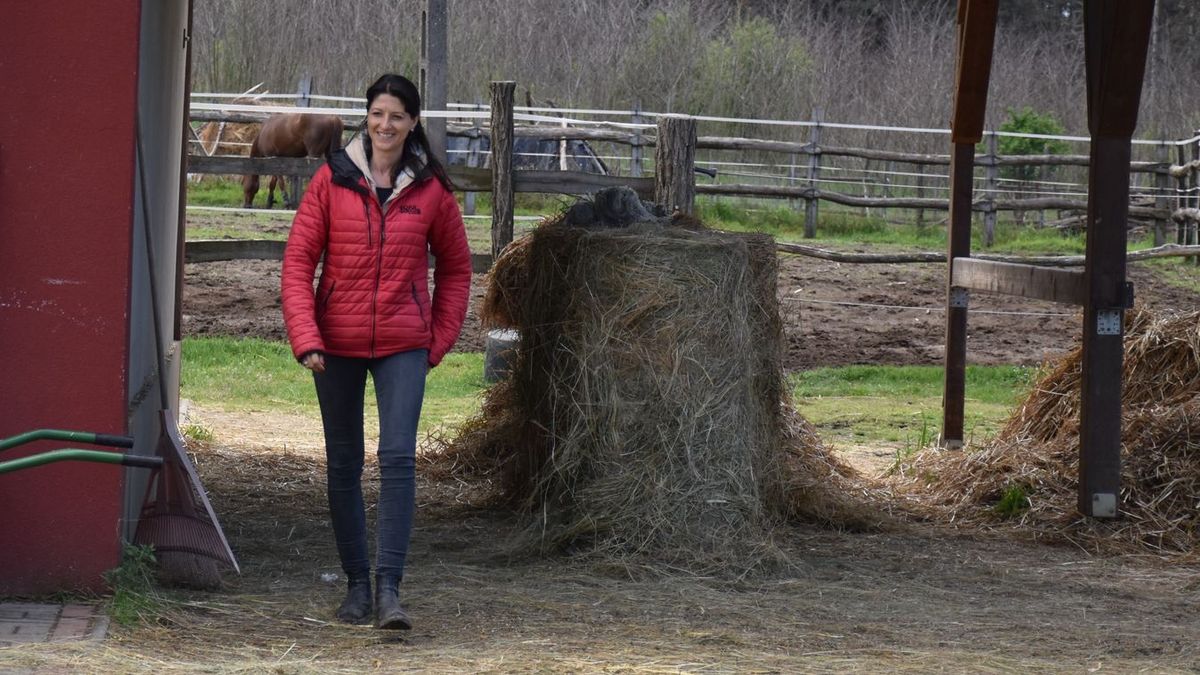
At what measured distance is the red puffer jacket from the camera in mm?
4578

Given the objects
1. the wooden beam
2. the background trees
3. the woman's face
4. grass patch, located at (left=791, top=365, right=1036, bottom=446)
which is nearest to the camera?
the woman's face

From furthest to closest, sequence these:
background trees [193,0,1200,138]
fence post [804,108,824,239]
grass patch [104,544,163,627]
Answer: background trees [193,0,1200,138]
fence post [804,108,824,239]
grass patch [104,544,163,627]

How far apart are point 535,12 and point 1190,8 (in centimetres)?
1908

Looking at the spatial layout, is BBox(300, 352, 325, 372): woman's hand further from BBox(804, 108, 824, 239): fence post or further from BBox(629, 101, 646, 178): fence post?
BBox(804, 108, 824, 239): fence post

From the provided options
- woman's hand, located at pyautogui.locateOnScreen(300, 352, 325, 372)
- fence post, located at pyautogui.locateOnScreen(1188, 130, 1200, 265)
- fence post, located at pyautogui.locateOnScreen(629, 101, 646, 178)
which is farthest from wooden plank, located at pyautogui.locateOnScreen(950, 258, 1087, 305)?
fence post, located at pyautogui.locateOnScreen(1188, 130, 1200, 265)

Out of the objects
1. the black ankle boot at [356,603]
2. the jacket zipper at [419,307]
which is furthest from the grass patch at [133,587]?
the jacket zipper at [419,307]

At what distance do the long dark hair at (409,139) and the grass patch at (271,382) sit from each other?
4409 mm

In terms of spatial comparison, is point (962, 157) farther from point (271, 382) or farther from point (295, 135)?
point (295, 135)

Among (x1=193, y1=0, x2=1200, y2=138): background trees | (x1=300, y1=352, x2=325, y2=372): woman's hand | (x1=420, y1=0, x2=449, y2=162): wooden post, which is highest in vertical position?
(x1=193, y1=0, x2=1200, y2=138): background trees

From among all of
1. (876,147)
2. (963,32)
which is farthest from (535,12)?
(963,32)

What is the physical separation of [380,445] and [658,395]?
1.36 meters

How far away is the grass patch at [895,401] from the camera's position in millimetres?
9344

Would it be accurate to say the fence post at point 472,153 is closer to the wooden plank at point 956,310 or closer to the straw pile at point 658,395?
the wooden plank at point 956,310

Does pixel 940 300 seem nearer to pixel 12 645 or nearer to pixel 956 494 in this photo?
pixel 956 494
